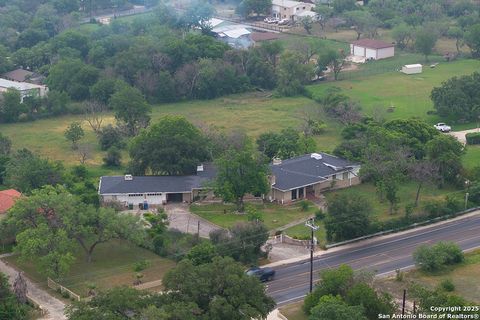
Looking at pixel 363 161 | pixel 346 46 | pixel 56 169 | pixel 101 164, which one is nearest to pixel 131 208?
pixel 56 169

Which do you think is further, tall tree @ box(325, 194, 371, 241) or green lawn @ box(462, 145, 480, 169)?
green lawn @ box(462, 145, 480, 169)

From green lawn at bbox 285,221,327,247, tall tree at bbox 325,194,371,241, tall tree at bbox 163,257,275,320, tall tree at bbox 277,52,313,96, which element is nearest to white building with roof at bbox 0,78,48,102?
tall tree at bbox 277,52,313,96

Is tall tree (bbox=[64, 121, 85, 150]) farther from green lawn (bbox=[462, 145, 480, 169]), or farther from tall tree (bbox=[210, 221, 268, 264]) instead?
green lawn (bbox=[462, 145, 480, 169])

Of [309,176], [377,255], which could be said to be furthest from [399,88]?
[377,255]

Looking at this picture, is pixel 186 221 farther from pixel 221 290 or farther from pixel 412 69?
pixel 412 69

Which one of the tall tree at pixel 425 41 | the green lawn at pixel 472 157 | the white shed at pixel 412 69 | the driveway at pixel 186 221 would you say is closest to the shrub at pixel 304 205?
the driveway at pixel 186 221

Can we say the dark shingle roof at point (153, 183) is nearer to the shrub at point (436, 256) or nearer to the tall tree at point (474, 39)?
the shrub at point (436, 256)

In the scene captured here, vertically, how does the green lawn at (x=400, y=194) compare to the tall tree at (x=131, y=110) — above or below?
below
